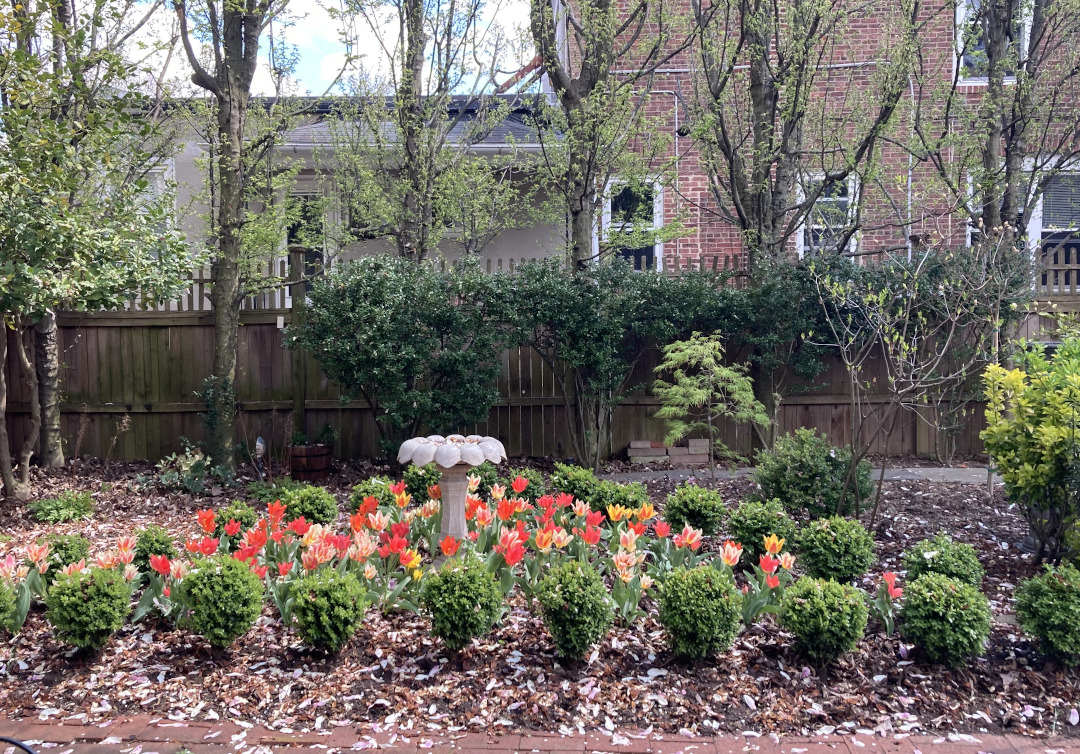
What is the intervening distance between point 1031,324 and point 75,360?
10814mm

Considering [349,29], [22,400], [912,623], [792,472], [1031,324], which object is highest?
[349,29]

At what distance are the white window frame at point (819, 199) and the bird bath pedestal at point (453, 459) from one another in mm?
5423

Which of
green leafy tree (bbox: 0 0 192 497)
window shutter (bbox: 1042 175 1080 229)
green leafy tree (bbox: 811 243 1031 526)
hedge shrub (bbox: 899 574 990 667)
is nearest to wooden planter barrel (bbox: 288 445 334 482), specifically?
green leafy tree (bbox: 0 0 192 497)

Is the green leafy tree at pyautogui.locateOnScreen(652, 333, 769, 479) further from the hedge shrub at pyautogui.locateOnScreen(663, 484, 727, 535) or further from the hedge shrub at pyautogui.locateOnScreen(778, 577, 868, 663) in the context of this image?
the hedge shrub at pyautogui.locateOnScreen(778, 577, 868, 663)

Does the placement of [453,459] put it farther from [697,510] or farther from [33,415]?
[33,415]

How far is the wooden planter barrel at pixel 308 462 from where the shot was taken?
746 centimetres

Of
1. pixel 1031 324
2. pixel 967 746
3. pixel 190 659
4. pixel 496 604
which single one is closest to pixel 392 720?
pixel 496 604

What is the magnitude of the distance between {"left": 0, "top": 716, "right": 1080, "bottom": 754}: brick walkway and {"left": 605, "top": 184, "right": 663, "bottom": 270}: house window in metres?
5.86

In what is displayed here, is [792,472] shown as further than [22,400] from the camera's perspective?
No

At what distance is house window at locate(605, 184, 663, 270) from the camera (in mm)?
8953

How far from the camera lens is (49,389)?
7414 mm

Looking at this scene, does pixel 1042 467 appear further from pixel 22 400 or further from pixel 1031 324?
pixel 22 400

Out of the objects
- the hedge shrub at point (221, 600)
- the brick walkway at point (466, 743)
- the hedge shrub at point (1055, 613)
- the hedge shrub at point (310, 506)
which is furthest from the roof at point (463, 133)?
the brick walkway at point (466, 743)

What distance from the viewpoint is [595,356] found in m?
7.56
